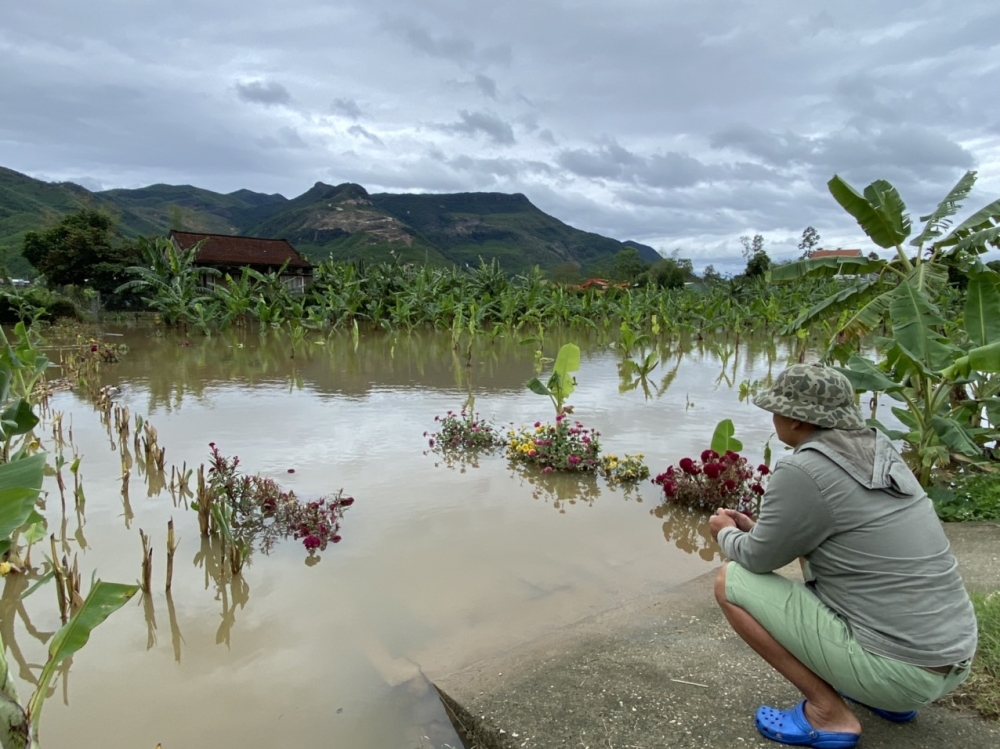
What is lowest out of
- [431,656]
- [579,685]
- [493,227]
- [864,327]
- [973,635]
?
[431,656]

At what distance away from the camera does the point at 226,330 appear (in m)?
20.9

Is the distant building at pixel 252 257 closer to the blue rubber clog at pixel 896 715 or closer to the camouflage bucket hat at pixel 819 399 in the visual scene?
the camouflage bucket hat at pixel 819 399

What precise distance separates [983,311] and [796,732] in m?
4.60

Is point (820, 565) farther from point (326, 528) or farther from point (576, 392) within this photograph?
point (576, 392)

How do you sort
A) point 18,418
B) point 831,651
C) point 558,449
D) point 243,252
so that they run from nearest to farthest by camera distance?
1. point 831,651
2. point 18,418
3. point 558,449
4. point 243,252

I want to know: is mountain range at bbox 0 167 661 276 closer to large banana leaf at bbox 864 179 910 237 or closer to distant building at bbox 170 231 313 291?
distant building at bbox 170 231 313 291

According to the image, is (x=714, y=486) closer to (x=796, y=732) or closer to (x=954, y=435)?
(x=954, y=435)

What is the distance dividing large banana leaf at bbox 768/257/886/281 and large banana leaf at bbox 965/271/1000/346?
4.97 feet

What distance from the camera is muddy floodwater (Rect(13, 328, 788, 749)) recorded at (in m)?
2.91

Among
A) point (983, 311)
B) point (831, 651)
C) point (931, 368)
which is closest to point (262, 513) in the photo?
point (831, 651)

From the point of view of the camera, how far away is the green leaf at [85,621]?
1.93m

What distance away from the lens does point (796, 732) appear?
224 cm

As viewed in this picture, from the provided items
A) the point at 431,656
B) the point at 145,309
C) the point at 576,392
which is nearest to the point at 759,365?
the point at 576,392

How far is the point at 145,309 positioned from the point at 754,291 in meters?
24.6
